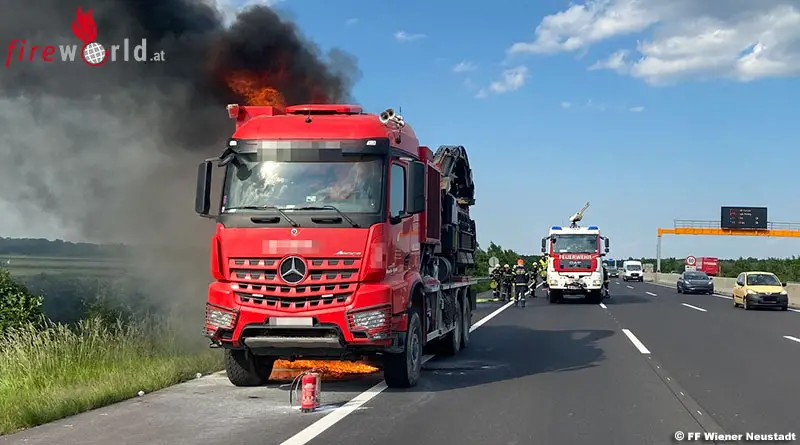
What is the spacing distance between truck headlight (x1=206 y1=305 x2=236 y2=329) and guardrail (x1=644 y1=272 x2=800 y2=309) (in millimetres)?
Result: 30543

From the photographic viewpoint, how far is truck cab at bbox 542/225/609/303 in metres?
34.7

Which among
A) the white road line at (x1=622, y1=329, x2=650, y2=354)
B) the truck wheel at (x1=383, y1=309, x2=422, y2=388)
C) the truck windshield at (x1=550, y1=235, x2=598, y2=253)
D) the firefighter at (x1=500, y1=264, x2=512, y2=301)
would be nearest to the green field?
the white road line at (x1=622, y1=329, x2=650, y2=354)

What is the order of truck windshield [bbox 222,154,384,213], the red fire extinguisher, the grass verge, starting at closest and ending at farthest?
the red fire extinguisher, the grass verge, truck windshield [bbox 222,154,384,213]

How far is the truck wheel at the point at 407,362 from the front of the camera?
993 cm

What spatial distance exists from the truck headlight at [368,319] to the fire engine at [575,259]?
26.2 meters

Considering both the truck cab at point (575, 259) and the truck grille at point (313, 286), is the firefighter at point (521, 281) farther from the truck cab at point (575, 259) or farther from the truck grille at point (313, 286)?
the truck grille at point (313, 286)

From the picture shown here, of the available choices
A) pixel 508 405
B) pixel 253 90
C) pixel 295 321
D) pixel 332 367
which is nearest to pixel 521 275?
pixel 253 90

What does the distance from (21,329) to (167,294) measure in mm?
8565

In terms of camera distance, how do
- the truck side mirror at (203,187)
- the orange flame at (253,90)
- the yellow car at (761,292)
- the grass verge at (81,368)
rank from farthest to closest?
the yellow car at (761,292)
the orange flame at (253,90)
the truck side mirror at (203,187)
the grass verge at (81,368)

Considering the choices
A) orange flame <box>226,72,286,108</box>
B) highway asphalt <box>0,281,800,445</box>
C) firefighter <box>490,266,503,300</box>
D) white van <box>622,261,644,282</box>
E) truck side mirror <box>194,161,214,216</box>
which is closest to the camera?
highway asphalt <box>0,281,800,445</box>

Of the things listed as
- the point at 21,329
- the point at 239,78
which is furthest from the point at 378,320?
the point at 239,78

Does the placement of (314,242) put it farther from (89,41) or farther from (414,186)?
(89,41)

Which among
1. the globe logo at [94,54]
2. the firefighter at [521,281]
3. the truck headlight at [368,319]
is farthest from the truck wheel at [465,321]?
the firefighter at [521,281]

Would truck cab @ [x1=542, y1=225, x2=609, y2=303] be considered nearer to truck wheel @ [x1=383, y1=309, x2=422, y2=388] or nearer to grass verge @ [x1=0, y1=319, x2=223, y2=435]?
grass verge @ [x1=0, y1=319, x2=223, y2=435]
